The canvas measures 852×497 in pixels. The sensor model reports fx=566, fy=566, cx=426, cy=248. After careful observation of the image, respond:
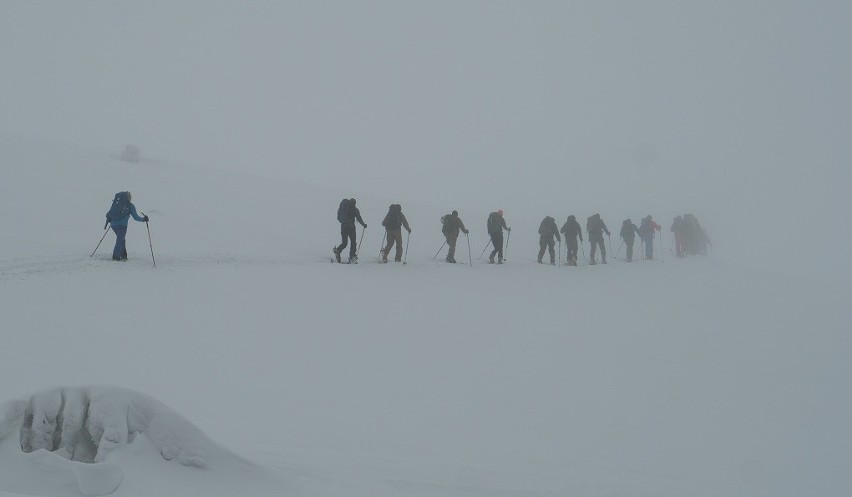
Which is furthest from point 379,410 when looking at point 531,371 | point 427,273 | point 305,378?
point 427,273

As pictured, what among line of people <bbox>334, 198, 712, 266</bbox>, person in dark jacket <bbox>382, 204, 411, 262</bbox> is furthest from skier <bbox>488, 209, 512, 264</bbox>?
person in dark jacket <bbox>382, 204, 411, 262</bbox>

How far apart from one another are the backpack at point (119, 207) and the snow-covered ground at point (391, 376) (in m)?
1.04

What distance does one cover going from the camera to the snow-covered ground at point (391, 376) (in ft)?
16.3

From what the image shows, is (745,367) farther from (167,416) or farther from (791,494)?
(167,416)

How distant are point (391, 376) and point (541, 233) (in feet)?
39.2

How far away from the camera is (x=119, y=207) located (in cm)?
1217

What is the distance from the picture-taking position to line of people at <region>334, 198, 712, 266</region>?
15.1 m

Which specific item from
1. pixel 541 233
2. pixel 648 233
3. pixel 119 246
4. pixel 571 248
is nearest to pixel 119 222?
pixel 119 246

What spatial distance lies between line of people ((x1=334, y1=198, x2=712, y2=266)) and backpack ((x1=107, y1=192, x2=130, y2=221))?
15.9 feet

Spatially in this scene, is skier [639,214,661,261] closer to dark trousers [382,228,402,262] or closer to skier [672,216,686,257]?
skier [672,216,686,257]

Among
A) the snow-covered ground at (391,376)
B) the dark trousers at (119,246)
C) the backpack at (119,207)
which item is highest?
the backpack at (119,207)

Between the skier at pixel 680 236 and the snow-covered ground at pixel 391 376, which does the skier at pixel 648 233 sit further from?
the snow-covered ground at pixel 391 376

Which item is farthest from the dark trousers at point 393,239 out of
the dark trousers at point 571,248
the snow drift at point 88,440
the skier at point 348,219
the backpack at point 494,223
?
the snow drift at point 88,440

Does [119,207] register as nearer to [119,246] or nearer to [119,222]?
[119,222]
